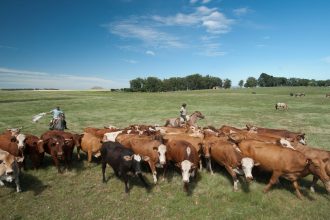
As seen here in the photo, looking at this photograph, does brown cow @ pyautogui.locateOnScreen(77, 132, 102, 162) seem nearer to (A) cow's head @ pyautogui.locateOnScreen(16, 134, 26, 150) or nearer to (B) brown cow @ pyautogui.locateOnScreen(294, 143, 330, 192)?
(A) cow's head @ pyautogui.locateOnScreen(16, 134, 26, 150)

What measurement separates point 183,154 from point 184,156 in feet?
0.31

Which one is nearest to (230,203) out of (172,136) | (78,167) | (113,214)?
(113,214)

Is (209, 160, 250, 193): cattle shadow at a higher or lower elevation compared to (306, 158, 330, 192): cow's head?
lower

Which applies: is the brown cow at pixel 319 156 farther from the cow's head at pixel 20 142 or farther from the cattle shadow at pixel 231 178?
the cow's head at pixel 20 142

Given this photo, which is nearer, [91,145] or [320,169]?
[320,169]

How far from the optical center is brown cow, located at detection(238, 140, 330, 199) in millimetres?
9422

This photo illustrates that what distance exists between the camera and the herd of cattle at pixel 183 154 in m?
9.54

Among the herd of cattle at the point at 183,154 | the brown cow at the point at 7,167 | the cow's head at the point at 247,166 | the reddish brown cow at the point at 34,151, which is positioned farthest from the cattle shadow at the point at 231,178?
the brown cow at the point at 7,167

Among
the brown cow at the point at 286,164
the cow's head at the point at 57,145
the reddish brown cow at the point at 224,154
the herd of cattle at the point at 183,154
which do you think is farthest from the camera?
the cow's head at the point at 57,145

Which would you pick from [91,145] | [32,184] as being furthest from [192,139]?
[32,184]

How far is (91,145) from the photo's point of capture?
13.1 m

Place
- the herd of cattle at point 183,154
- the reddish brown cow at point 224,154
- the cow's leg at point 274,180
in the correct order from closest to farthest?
the herd of cattle at point 183,154 → the cow's leg at point 274,180 → the reddish brown cow at point 224,154

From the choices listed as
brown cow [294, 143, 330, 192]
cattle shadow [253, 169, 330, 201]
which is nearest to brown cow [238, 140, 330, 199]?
brown cow [294, 143, 330, 192]

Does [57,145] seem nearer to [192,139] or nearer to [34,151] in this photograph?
[34,151]
